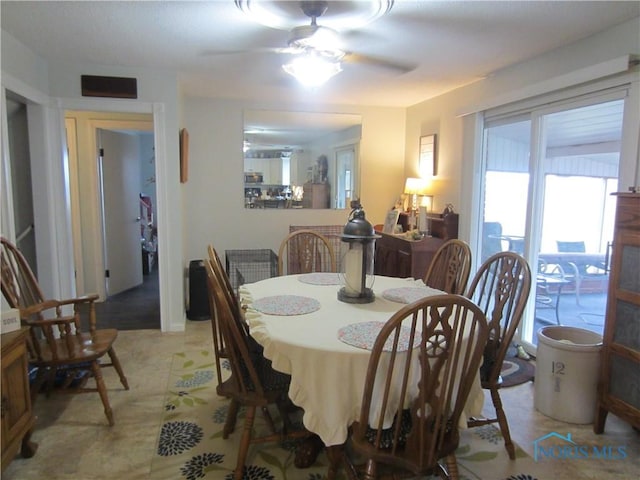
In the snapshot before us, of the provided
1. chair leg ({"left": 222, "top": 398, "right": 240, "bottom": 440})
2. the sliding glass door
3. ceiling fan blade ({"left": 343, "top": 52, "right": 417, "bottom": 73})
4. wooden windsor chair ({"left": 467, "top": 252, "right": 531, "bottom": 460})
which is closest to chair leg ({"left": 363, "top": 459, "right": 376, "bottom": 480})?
wooden windsor chair ({"left": 467, "top": 252, "right": 531, "bottom": 460})

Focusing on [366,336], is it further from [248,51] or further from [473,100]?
[473,100]

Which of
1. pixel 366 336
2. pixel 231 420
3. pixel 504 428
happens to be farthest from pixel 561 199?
pixel 231 420

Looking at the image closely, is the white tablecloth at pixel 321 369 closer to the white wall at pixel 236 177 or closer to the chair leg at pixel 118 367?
the chair leg at pixel 118 367

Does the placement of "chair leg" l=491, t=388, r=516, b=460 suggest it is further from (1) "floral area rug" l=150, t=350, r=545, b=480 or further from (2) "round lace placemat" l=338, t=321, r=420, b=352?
(2) "round lace placemat" l=338, t=321, r=420, b=352

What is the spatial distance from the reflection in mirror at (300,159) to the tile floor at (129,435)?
2310mm

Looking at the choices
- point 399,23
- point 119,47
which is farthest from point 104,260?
point 399,23

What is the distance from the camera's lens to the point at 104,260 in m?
4.77

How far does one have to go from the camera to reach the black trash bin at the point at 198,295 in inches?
158

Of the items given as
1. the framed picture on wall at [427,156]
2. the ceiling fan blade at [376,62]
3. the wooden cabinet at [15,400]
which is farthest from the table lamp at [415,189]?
the wooden cabinet at [15,400]

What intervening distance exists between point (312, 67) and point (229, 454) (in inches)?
80.9

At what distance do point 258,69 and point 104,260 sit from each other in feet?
9.49

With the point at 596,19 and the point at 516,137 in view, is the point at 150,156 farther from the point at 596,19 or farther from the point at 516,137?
the point at 596,19

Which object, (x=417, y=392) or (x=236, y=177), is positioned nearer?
(x=417, y=392)

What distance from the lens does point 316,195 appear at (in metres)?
4.78
